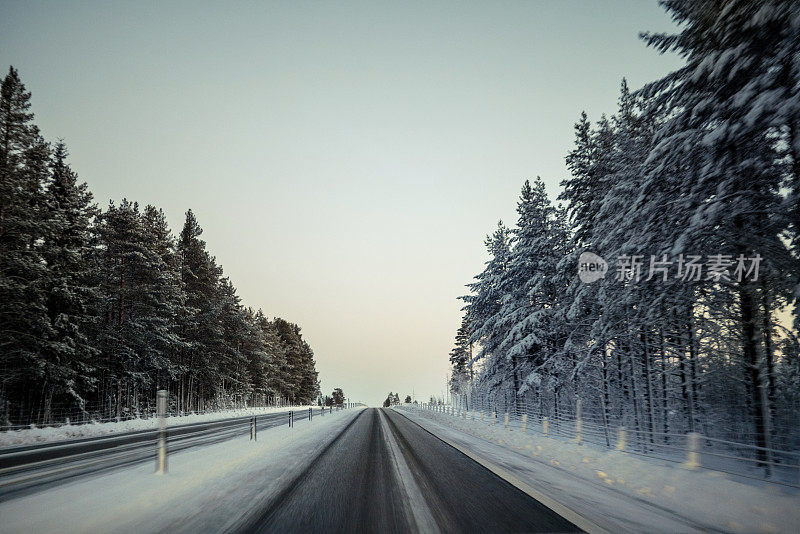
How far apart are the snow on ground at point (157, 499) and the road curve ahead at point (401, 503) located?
440 millimetres

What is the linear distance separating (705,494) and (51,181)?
3286 centimetres

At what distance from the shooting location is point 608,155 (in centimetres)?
2130

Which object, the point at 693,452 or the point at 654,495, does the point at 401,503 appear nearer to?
the point at 654,495

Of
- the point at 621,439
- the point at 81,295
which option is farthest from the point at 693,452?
the point at 81,295

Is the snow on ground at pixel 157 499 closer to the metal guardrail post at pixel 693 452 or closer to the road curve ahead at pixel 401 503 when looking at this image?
the road curve ahead at pixel 401 503

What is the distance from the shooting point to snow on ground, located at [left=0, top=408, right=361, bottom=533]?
15.1ft

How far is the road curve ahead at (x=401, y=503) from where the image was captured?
4.58 metres

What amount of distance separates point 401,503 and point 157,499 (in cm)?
334

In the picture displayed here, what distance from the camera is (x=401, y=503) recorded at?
18.5ft

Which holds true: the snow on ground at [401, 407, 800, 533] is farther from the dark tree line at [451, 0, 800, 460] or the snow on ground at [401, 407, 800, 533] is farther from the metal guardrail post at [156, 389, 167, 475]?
the metal guardrail post at [156, 389, 167, 475]

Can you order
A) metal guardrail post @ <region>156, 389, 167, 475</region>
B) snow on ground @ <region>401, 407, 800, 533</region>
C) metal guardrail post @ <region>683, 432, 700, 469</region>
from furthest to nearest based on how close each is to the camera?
metal guardrail post @ <region>683, 432, 700, 469</region> → metal guardrail post @ <region>156, 389, 167, 475</region> → snow on ground @ <region>401, 407, 800, 533</region>

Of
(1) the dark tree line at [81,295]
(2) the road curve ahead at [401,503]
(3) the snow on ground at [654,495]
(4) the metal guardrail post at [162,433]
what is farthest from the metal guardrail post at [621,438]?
(1) the dark tree line at [81,295]

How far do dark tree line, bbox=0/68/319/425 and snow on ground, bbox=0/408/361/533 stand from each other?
58.3 feet

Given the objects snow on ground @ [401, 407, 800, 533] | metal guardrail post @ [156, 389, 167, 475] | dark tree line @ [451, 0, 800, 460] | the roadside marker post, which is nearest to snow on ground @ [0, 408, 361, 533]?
metal guardrail post @ [156, 389, 167, 475]
